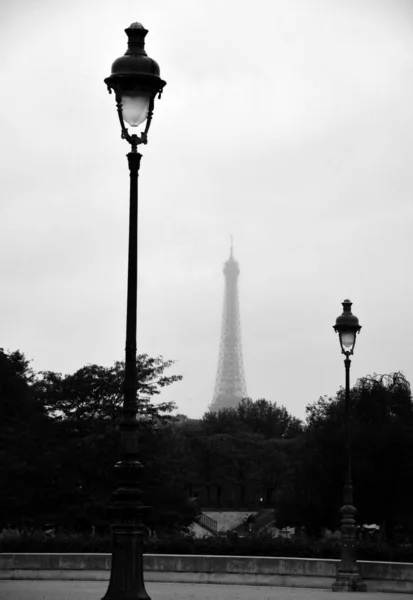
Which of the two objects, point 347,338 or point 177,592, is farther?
point 347,338

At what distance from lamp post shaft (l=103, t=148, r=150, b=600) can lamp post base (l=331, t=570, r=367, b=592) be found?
1782 centimetres

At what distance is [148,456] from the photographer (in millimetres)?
57188

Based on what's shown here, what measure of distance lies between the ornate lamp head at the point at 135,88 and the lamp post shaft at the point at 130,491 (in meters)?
0.44

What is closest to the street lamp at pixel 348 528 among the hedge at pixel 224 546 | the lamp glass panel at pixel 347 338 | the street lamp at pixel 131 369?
the lamp glass panel at pixel 347 338

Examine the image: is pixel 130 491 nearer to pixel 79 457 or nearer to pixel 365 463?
pixel 79 457

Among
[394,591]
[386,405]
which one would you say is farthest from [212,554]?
[386,405]

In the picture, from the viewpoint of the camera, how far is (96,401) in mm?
61031

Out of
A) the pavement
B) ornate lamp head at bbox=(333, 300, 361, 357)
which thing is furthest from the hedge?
ornate lamp head at bbox=(333, 300, 361, 357)

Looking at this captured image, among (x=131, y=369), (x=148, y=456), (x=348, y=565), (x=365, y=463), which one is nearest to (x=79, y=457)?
(x=148, y=456)

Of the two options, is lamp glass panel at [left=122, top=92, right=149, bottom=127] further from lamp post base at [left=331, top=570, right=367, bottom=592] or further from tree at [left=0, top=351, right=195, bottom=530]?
tree at [left=0, top=351, right=195, bottom=530]

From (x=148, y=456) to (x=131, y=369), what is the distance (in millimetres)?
42611

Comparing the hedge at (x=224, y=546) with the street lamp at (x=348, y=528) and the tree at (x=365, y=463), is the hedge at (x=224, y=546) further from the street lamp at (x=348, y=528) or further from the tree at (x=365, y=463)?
the tree at (x=365, y=463)

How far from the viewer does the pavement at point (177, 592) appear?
94.0 ft

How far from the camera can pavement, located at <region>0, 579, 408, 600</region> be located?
28.6 meters
